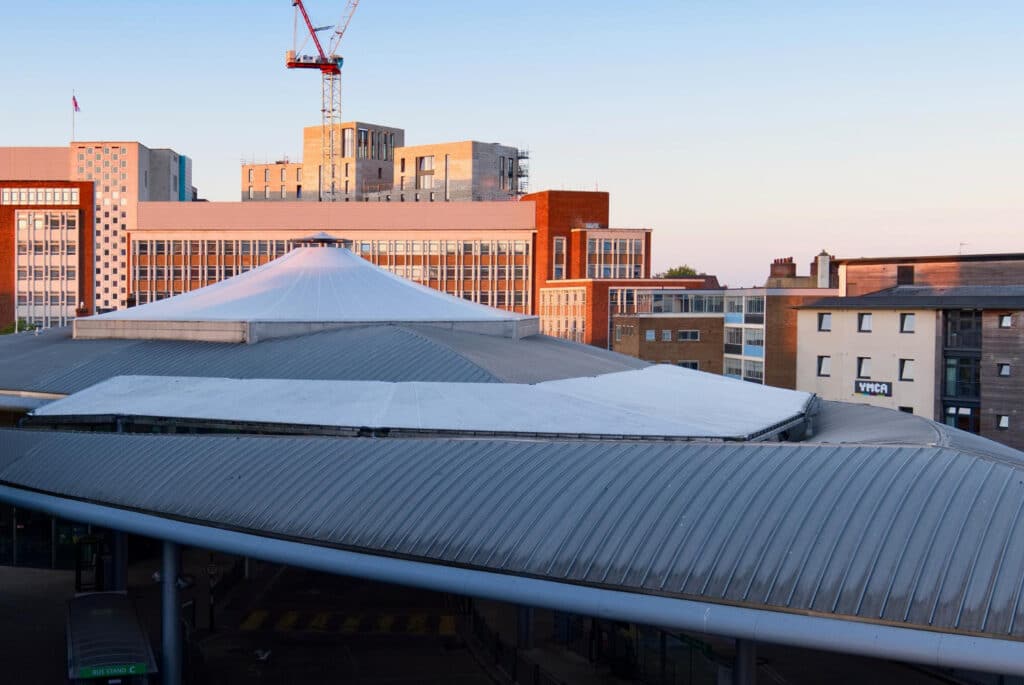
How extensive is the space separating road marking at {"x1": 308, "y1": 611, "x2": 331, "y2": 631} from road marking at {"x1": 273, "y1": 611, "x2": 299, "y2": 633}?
1.63 feet

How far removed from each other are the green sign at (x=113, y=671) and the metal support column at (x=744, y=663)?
12.7 meters

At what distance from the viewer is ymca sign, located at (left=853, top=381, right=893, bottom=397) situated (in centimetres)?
6412

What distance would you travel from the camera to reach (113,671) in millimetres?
26625

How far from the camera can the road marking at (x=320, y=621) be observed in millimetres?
34969

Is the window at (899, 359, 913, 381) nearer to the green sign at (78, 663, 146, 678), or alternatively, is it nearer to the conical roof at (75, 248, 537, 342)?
the conical roof at (75, 248, 537, 342)

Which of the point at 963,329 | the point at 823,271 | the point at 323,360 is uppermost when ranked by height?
the point at 823,271

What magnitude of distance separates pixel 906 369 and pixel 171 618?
4519 centimetres

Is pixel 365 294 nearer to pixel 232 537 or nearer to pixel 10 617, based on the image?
pixel 10 617

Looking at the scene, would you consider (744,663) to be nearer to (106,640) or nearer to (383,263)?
(106,640)

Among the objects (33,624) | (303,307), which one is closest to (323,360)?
(303,307)

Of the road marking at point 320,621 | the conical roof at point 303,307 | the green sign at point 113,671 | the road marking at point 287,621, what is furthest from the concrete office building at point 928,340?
the green sign at point 113,671

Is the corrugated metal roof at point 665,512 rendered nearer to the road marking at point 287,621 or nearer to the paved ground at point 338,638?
the paved ground at point 338,638

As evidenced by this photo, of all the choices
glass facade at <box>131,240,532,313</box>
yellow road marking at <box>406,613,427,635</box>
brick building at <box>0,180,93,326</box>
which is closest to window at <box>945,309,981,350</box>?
yellow road marking at <box>406,613,427,635</box>

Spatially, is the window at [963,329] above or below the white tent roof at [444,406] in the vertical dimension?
above
